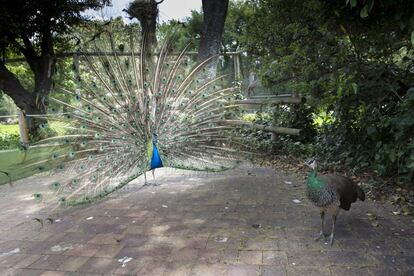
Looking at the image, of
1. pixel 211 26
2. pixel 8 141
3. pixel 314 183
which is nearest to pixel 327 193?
pixel 314 183

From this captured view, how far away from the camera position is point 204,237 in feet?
12.0

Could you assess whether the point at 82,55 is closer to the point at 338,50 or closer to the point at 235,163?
the point at 235,163

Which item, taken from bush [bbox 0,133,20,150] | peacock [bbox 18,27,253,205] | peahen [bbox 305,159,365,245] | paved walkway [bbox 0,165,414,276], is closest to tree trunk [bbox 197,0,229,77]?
peacock [bbox 18,27,253,205]

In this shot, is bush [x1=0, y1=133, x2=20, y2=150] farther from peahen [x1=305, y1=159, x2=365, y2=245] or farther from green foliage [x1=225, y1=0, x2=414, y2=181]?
peahen [x1=305, y1=159, x2=365, y2=245]

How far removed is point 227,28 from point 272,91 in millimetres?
9566

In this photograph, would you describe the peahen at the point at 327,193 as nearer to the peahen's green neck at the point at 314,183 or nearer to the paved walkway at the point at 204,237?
the peahen's green neck at the point at 314,183

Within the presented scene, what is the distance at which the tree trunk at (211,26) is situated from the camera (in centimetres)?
777

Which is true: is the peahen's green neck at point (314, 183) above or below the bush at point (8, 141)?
below

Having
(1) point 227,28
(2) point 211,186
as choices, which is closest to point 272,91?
(2) point 211,186

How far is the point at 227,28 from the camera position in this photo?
16.5 meters

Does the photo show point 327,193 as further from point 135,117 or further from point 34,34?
point 34,34

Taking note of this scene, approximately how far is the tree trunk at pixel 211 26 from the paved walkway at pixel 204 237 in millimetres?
3690

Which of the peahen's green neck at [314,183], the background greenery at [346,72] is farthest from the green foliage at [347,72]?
the peahen's green neck at [314,183]

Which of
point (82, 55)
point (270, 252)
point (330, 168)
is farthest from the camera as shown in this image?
point (330, 168)
